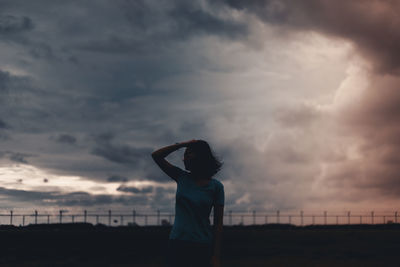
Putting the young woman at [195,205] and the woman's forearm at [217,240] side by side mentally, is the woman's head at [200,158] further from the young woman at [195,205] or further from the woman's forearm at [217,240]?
the woman's forearm at [217,240]

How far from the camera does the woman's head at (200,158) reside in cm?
415

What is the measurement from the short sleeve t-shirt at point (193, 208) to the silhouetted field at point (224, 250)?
2272 centimetres

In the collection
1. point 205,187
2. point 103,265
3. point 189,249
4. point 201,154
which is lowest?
point 103,265

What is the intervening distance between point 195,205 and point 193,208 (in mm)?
32

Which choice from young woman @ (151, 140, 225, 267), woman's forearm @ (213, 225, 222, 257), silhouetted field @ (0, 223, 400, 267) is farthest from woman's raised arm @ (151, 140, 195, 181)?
silhouetted field @ (0, 223, 400, 267)

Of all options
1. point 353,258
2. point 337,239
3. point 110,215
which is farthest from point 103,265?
point 110,215

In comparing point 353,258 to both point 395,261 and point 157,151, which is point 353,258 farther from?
point 157,151

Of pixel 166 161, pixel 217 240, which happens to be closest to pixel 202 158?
pixel 166 161

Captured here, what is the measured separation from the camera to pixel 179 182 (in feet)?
13.6

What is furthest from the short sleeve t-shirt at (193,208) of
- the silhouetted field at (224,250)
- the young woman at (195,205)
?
the silhouetted field at (224,250)

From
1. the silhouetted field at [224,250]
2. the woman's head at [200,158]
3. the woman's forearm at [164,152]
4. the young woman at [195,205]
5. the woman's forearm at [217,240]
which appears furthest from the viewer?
the silhouetted field at [224,250]

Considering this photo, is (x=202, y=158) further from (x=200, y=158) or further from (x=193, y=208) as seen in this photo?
(x=193, y=208)

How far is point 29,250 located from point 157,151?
29.8 m

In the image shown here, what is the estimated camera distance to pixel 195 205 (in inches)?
158
